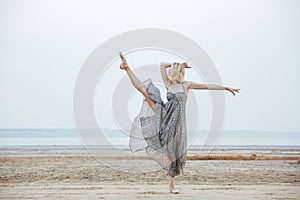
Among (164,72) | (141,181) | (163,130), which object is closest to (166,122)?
(163,130)

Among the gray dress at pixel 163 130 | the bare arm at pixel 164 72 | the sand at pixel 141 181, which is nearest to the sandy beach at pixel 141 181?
Answer: the sand at pixel 141 181

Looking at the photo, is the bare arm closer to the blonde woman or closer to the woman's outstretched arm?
the blonde woman

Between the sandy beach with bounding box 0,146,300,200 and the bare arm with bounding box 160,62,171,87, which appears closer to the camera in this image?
the bare arm with bounding box 160,62,171,87

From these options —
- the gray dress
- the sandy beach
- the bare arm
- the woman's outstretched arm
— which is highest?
the bare arm

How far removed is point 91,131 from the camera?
223 inches

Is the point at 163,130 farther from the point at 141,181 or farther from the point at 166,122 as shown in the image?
the point at 141,181

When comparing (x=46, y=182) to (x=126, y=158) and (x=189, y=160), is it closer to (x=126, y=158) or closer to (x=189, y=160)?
(x=126, y=158)

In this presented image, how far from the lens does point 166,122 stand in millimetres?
6176

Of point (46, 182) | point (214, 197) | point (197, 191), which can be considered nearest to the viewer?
point (214, 197)

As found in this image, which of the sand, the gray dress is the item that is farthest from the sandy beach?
the gray dress

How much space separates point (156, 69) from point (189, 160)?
5.61 meters

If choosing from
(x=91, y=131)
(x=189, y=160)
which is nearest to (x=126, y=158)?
(x=91, y=131)

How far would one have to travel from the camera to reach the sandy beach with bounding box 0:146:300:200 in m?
6.54

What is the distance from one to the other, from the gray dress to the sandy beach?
0.19 meters
